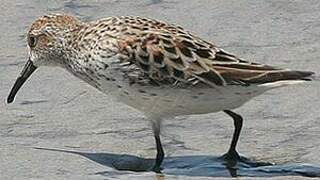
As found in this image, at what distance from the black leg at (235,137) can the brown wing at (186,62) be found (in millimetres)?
427

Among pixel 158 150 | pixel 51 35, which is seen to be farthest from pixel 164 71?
pixel 51 35

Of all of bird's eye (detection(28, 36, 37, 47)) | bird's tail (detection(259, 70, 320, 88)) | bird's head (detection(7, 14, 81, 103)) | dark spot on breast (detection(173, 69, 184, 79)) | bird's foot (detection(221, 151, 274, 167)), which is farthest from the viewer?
bird's eye (detection(28, 36, 37, 47))

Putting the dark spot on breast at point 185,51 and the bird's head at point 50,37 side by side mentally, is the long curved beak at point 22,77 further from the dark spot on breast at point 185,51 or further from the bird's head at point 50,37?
the dark spot on breast at point 185,51

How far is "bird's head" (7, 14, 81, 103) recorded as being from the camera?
787 cm

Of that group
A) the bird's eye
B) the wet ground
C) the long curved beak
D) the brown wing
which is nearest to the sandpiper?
the brown wing

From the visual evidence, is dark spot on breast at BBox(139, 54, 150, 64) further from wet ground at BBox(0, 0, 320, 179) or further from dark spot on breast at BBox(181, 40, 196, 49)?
wet ground at BBox(0, 0, 320, 179)

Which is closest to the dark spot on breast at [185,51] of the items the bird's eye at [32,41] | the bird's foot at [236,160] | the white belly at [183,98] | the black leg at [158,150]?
the white belly at [183,98]

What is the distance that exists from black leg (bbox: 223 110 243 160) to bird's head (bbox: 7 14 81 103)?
3.71ft

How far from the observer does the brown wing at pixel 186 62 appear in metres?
7.14

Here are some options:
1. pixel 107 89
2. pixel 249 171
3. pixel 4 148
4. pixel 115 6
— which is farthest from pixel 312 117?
pixel 115 6

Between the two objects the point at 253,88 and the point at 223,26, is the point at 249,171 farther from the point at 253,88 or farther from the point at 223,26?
the point at 223,26

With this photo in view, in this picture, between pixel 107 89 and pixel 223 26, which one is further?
pixel 223 26

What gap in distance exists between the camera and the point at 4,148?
25.0 feet

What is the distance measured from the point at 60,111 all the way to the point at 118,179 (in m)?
1.28
